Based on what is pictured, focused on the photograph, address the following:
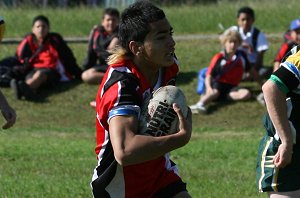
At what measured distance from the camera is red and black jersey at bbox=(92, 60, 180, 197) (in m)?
4.80

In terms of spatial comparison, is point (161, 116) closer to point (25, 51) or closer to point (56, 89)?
point (25, 51)

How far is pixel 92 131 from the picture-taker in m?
13.5

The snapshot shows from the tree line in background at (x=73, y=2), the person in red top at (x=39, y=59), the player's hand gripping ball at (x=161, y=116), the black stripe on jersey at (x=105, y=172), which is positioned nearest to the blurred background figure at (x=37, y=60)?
the person in red top at (x=39, y=59)

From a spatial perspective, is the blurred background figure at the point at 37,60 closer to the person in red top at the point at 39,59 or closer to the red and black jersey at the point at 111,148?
the person in red top at the point at 39,59

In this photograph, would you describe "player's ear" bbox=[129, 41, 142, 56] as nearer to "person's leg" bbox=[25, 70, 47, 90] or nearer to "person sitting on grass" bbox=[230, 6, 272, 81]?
"person's leg" bbox=[25, 70, 47, 90]

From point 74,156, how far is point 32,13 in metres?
11.3

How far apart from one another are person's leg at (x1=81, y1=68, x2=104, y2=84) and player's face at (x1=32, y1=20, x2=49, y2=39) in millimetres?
995

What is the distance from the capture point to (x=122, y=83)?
15.9 ft

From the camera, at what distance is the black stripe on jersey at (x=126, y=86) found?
188 inches

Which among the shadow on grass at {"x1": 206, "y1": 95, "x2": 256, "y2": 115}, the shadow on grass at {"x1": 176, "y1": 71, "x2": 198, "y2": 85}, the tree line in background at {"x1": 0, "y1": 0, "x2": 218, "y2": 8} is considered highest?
the shadow on grass at {"x1": 206, "y1": 95, "x2": 256, "y2": 115}

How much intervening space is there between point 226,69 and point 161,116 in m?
9.93

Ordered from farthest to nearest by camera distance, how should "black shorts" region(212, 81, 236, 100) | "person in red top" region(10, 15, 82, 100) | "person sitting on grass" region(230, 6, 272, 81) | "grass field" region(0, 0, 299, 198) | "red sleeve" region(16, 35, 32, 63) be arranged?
"person sitting on grass" region(230, 6, 272, 81) < "red sleeve" region(16, 35, 32, 63) < "person in red top" region(10, 15, 82, 100) < "black shorts" region(212, 81, 236, 100) < "grass field" region(0, 0, 299, 198)

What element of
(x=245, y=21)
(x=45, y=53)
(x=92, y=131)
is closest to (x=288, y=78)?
(x=92, y=131)

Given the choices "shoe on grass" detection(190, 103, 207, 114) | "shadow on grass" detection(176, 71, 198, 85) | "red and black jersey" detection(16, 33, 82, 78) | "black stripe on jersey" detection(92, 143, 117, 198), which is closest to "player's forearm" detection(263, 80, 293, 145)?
"black stripe on jersey" detection(92, 143, 117, 198)
